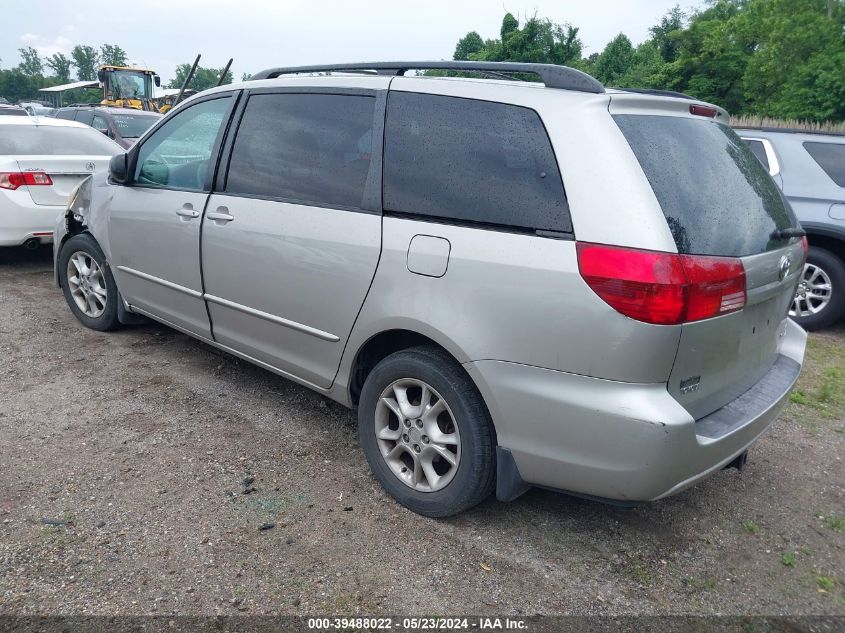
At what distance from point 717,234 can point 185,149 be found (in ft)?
10.2

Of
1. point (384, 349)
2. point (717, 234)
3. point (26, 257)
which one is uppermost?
point (717, 234)

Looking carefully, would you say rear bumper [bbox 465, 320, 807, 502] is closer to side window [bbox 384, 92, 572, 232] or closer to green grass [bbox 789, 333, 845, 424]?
side window [bbox 384, 92, 572, 232]

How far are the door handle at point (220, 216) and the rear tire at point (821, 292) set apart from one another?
4852mm

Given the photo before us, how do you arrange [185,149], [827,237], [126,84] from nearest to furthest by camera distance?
[185,149] < [827,237] < [126,84]

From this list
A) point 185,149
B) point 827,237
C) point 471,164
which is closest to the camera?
point 471,164

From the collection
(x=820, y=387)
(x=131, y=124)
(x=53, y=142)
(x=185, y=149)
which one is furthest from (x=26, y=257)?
(x=820, y=387)

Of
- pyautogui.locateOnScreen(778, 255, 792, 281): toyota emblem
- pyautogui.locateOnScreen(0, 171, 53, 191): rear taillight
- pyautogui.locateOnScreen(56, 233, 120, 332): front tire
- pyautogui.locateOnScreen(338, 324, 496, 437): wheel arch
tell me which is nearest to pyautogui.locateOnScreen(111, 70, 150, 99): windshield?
pyautogui.locateOnScreen(0, 171, 53, 191): rear taillight

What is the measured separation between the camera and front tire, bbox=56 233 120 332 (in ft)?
16.2

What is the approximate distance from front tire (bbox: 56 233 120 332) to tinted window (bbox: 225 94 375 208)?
174cm

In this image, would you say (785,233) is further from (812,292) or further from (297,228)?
(812,292)

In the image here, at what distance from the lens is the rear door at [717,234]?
8.00 feet

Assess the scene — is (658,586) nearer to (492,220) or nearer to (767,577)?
(767,577)

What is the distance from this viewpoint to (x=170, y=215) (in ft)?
13.4

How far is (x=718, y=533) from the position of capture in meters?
3.01
